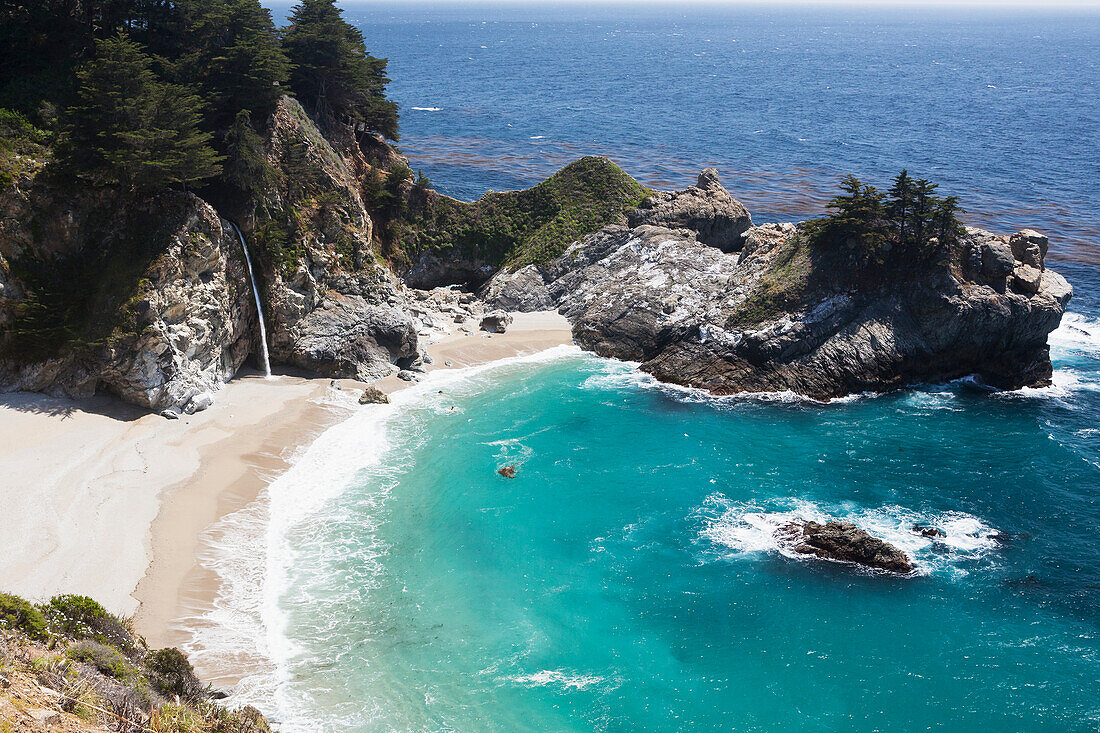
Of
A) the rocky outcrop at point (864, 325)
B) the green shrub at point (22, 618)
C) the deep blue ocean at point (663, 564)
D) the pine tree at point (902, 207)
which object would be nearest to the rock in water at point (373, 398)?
the deep blue ocean at point (663, 564)

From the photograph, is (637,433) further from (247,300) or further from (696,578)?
(247,300)

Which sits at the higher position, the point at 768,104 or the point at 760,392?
the point at 768,104

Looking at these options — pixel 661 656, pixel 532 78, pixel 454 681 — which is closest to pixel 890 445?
pixel 661 656

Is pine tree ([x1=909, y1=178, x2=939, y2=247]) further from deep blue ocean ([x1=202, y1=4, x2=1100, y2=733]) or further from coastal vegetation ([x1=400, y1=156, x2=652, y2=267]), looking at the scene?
coastal vegetation ([x1=400, y1=156, x2=652, y2=267])

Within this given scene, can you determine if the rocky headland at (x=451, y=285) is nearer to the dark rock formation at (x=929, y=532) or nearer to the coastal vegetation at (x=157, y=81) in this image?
the coastal vegetation at (x=157, y=81)

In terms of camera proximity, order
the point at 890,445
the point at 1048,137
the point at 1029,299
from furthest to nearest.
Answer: the point at 1048,137 → the point at 1029,299 → the point at 890,445

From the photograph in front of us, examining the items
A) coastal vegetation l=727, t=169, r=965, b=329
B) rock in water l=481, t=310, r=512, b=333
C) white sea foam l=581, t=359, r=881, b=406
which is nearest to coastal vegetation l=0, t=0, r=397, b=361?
rock in water l=481, t=310, r=512, b=333
